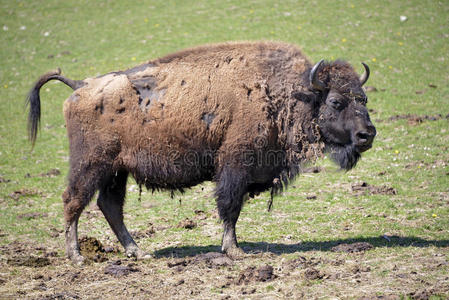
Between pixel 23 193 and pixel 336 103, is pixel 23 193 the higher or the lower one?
the lower one

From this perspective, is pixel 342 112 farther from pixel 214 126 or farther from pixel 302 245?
pixel 302 245

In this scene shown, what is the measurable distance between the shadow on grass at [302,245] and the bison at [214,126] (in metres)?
0.40

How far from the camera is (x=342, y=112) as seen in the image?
707 centimetres

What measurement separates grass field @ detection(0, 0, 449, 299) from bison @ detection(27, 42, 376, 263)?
825mm

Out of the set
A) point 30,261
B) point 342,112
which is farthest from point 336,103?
point 30,261

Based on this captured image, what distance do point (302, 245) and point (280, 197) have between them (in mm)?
2413

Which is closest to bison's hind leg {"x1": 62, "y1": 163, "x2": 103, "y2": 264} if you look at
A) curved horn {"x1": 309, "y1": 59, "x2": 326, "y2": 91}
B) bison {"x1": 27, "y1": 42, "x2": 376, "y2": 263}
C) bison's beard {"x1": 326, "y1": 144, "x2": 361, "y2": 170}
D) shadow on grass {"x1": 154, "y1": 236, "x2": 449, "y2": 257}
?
bison {"x1": 27, "y1": 42, "x2": 376, "y2": 263}

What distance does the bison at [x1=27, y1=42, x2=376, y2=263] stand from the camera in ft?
22.6

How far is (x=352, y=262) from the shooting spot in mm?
6188

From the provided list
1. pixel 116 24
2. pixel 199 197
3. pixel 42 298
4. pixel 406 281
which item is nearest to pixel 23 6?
pixel 116 24

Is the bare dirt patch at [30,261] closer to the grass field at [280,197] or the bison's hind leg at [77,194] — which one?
the grass field at [280,197]

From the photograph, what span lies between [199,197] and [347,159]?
351 centimetres

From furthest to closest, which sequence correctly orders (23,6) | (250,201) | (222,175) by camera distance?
(23,6), (250,201), (222,175)

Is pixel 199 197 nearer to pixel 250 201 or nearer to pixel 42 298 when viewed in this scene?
pixel 250 201
